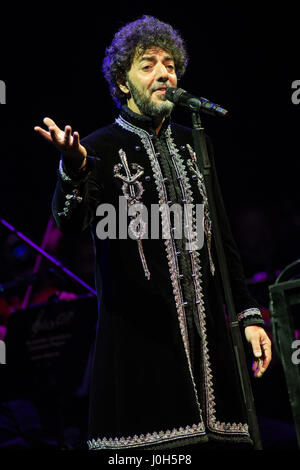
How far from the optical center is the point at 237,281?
6.72ft

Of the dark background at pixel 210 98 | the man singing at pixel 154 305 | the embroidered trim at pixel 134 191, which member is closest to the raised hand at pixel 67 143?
the man singing at pixel 154 305

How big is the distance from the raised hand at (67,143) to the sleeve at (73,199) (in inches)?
1.6

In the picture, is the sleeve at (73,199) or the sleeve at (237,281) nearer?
the sleeve at (73,199)

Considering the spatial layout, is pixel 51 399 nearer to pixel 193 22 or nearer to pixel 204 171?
pixel 204 171

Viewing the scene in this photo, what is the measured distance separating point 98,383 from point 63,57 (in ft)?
13.8

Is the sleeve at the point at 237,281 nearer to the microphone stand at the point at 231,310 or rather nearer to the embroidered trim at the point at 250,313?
the embroidered trim at the point at 250,313

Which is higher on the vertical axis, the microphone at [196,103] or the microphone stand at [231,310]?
the microphone at [196,103]

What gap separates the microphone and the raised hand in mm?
373

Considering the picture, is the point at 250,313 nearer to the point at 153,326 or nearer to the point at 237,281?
the point at 237,281

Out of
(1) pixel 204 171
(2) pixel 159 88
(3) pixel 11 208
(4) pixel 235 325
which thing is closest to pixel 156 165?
(2) pixel 159 88

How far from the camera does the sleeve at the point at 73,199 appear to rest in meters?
1.72

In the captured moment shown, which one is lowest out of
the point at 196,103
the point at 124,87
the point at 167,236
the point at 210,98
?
the point at 167,236

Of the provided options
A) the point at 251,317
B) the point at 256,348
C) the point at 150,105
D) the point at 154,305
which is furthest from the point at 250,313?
the point at 150,105

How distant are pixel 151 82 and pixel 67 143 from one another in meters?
0.61
